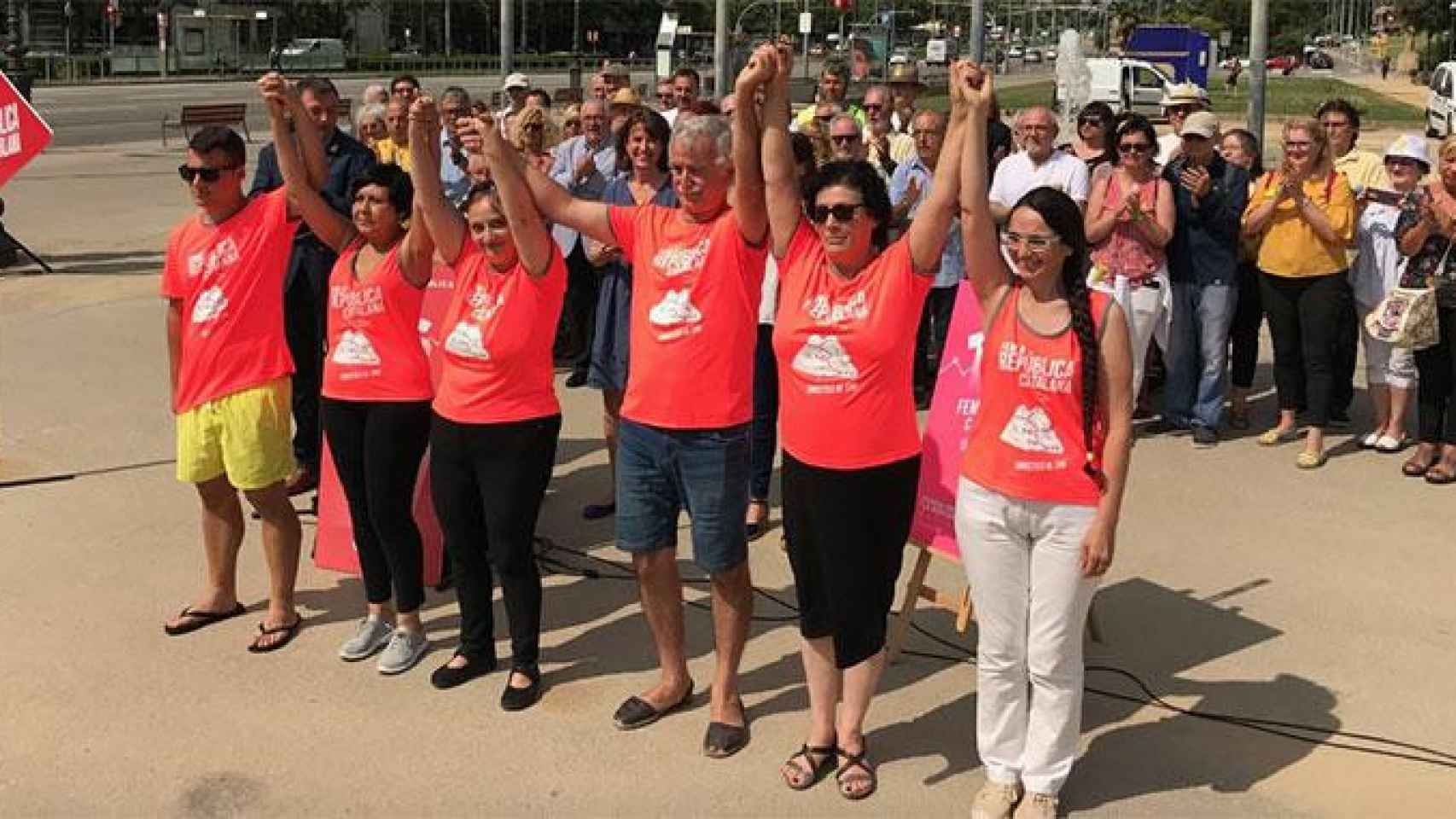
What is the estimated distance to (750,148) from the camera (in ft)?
12.4

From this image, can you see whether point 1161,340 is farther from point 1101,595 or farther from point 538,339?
point 538,339

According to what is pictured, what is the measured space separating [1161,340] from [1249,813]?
14.2 feet

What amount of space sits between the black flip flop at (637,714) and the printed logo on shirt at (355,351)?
141cm

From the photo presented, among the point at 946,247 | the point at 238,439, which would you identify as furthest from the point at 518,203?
the point at 946,247

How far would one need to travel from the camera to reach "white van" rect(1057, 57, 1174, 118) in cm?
3903

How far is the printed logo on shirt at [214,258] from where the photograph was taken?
4812 millimetres

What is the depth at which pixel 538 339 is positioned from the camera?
4316 millimetres

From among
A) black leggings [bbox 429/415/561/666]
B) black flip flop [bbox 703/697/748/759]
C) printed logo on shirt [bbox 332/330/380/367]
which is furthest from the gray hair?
black flip flop [bbox 703/697/748/759]

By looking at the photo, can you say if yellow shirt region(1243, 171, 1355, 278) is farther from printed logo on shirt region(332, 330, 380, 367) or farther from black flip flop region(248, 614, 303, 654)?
black flip flop region(248, 614, 303, 654)

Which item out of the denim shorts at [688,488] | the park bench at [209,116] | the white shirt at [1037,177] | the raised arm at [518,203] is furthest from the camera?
the park bench at [209,116]

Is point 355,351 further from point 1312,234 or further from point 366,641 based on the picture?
point 1312,234

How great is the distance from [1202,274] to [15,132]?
635 cm

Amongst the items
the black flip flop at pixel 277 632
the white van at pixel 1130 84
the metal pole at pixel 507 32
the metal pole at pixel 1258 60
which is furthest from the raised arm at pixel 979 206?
the white van at pixel 1130 84

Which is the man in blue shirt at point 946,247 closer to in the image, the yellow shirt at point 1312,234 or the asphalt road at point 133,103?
the yellow shirt at point 1312,234
